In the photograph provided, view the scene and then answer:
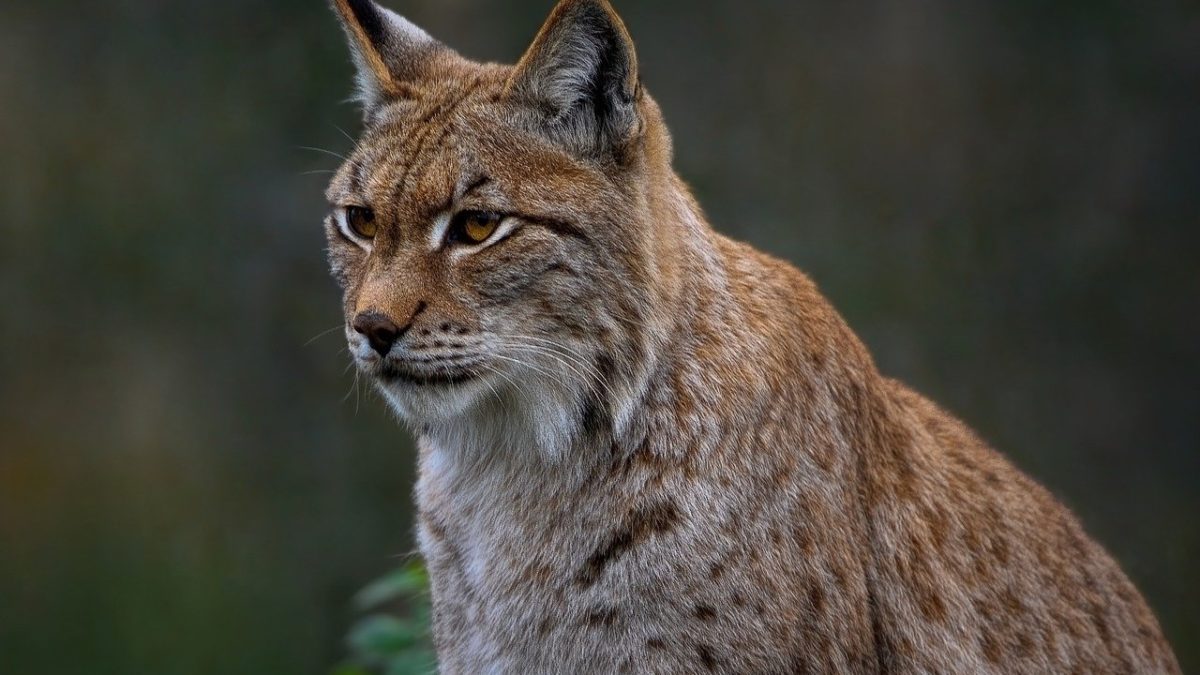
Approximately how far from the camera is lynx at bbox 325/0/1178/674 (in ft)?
13.1

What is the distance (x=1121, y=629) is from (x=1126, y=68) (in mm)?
4645

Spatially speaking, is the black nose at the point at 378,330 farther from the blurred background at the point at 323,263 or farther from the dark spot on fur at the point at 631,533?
the blurred background at the point at 323,263

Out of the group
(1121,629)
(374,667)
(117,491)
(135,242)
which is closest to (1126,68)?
(1121,629)

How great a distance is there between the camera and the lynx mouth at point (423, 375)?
397 cm

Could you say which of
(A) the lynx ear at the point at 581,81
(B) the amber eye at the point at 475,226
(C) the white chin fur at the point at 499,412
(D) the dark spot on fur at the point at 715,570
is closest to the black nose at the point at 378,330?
(C) the white chin fur at the point at 499,412

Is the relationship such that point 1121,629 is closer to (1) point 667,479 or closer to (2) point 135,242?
(1) point 667,479

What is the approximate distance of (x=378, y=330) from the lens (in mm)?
3912

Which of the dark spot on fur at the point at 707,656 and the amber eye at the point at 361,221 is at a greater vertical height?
the amber eye at the point at 361,221

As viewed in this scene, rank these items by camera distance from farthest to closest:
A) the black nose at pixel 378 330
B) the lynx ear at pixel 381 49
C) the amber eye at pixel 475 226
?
the lynx ear at pixel 381 49, the amber eye at pixel 475 226, the black nose at pixel 378 330

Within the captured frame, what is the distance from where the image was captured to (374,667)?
692cm

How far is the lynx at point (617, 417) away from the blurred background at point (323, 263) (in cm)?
417

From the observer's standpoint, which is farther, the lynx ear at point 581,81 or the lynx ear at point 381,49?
the lynx ear at point 381,49

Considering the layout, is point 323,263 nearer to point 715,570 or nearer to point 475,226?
point 475,226

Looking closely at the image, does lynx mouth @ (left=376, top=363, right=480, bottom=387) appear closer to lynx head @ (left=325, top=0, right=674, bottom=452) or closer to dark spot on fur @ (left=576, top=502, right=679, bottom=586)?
lynx head @ (left=325, top=0, right=674, bottom=452)
